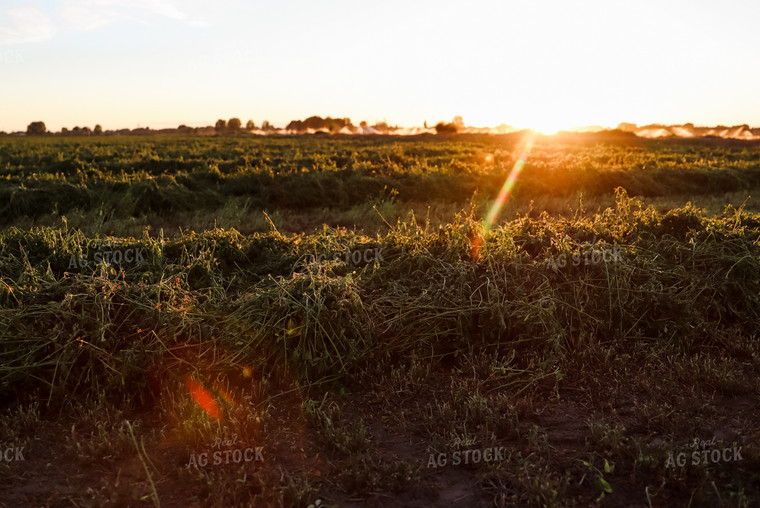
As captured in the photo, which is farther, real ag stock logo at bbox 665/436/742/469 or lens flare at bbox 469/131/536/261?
lens flare at bbox 469/131/536/261

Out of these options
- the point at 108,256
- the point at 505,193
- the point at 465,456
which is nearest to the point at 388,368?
the point at 465,456

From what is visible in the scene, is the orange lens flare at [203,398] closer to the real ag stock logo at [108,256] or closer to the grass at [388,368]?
the grass at [388,368]

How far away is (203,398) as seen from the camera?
3.88 m

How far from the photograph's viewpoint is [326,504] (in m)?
2.88

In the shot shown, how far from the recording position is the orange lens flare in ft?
12.1

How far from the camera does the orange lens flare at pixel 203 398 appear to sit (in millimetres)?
3684

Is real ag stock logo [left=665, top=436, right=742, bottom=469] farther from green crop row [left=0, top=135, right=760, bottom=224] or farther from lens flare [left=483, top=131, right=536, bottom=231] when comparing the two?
green crop row [left=0, top=135, right=760, bottom=224]

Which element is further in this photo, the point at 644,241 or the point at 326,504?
the point at 644,241

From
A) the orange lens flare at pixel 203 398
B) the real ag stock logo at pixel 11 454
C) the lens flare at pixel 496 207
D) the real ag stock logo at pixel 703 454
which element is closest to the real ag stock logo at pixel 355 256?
the lens flare at pixel 496 207

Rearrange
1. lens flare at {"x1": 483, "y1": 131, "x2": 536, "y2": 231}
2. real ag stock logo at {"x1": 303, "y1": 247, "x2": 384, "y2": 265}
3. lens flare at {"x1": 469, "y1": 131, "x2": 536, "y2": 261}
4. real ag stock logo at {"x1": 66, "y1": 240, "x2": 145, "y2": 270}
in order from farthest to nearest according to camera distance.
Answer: lens flare at {"x1": 483, "y1": 131, "x2": 536, "y2": 231}, real ag stock logo at {"x1": 303, "y1": 247, "x2": 384, "y2": 265}, lens flare at {"x1": 469, "y1": 131, "x2": 536, "y2": 261}, real ag stock logo at {"x1": 66, "y1": 240, "x2": 145, "y2": 270}

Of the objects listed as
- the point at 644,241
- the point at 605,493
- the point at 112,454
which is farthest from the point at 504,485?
the point at 644,241

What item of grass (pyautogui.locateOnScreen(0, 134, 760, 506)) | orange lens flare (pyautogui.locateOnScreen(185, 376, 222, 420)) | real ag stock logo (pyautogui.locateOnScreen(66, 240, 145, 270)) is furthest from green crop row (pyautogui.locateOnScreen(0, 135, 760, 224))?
orange lens flare (pyautogui.locateOnScreen(185, 376, 222, 420))

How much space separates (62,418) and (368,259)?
10.6ft

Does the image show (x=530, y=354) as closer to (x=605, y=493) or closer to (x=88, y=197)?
(x=605, y=493)
